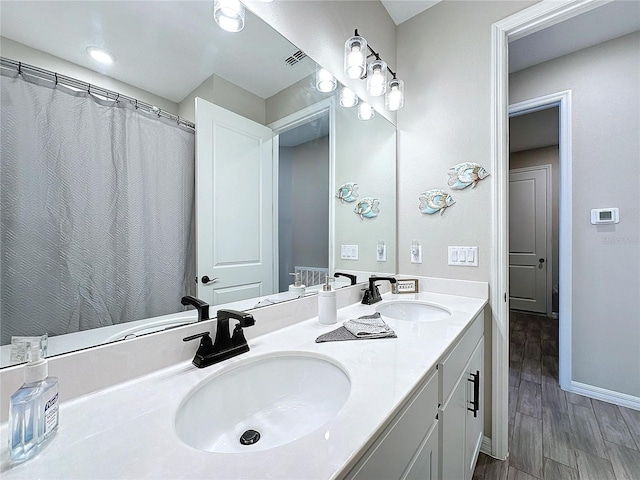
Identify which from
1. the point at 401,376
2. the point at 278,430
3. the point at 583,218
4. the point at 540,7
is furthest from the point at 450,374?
the point at 583,218

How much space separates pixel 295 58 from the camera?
120 centimetres

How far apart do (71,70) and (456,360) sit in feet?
4.57

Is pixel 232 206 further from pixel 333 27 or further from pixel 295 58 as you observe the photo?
pixel 333 27

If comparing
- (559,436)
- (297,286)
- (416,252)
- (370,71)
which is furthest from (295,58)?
(559,436)

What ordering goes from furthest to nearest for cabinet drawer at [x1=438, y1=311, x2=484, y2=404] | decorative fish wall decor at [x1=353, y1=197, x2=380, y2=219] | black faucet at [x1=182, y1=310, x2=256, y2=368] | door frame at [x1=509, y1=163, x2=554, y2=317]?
1. door frame at [x1=509, y1=163, x2=554, y2=317]
2. decorative fish wall decor at [x1=353, y1=197, x2=380, y2=219]
3. cabinet drawer at [x1=438, y1=311, x2=484, y2=404]
4. black faucet at [x1=182, y1=310, x2=256, y2=368]

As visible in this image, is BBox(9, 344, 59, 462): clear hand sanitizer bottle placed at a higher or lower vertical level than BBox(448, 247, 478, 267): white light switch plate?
lower

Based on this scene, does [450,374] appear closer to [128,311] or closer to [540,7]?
[128,311]

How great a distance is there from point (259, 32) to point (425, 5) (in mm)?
1384

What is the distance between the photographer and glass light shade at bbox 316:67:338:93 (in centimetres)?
135

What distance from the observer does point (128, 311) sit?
72 centimetres

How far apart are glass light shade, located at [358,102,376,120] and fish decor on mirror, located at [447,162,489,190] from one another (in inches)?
23.4

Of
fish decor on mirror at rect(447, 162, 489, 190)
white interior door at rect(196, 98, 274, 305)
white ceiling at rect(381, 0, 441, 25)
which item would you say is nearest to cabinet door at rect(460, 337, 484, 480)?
fish decor on mirror at rect(447, 162, 489, 190)

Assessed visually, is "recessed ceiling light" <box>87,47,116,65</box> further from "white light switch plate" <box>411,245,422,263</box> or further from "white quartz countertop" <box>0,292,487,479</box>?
"white light switch plate" <box>411,245,422,263</box>

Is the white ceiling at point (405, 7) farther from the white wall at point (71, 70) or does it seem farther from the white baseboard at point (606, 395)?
the white baseboard at point (606, 395)
